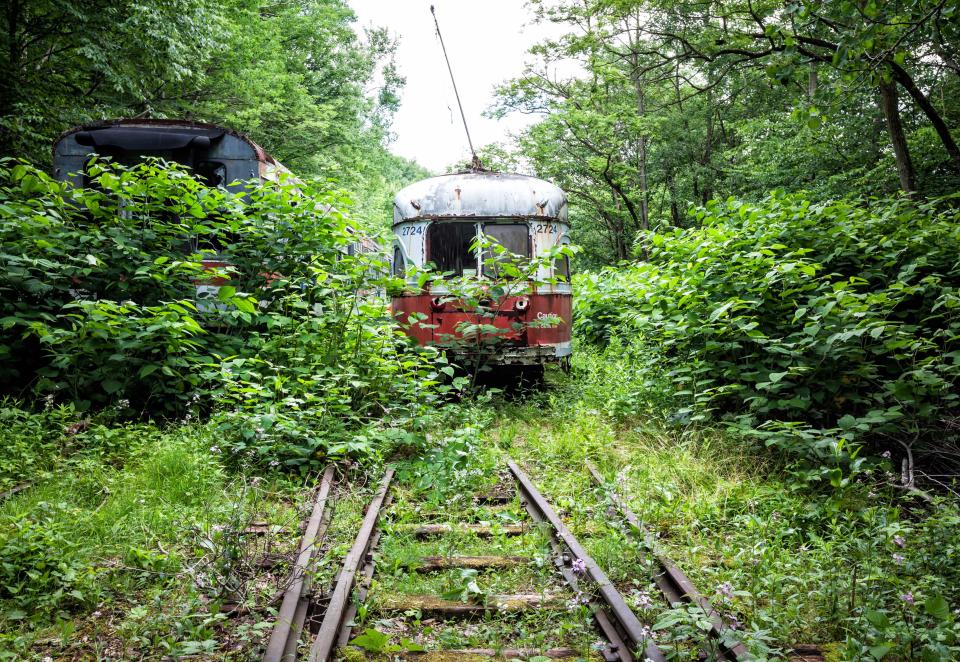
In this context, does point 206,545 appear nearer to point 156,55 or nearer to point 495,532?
point 495,532

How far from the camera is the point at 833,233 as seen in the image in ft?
20.9

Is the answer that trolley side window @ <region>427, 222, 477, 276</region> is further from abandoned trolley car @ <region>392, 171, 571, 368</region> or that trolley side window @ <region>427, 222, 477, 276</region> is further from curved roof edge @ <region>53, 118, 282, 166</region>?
curved roof edge @ <region>53, 118, 282, 166</region>

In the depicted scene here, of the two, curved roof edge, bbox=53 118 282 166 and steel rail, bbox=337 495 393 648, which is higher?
curved roof edge, bbox=53 118 282 166

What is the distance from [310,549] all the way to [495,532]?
51.5 inches

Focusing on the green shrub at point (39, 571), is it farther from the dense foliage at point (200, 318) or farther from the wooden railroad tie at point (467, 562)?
the wooden railroad tie at point (467, 562)

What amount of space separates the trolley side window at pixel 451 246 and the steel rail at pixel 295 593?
5184 millimetres

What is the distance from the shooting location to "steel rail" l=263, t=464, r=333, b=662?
2562mm

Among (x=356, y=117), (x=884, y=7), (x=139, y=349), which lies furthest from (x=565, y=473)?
(x=356, y=117)

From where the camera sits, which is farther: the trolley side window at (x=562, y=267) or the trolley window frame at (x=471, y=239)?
the trolley side window at (x=562, y=267)

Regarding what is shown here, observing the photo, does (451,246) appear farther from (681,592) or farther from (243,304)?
(681,592)

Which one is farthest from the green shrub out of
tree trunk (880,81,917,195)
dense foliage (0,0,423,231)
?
tree trunk (880,81,917,195)

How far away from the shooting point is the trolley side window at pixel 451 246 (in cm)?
894

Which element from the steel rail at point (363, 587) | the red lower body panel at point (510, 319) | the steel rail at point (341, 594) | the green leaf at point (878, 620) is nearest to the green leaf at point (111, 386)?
the steel rail at point (341, 594)

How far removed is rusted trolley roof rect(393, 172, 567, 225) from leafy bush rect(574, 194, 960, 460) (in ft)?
6.73
